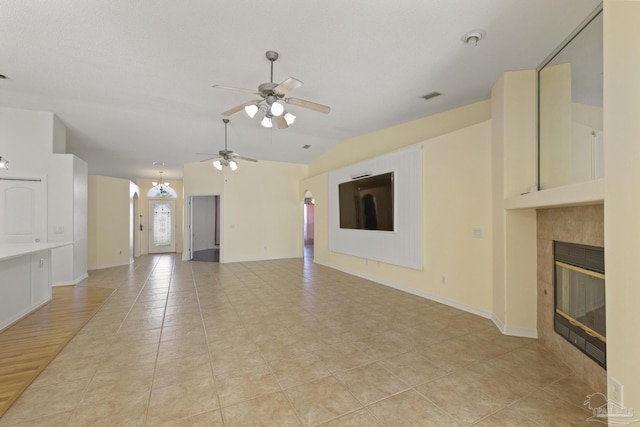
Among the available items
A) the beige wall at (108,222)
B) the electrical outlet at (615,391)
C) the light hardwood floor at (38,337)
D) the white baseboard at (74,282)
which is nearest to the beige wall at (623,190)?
the electrical outlet at (615,391)

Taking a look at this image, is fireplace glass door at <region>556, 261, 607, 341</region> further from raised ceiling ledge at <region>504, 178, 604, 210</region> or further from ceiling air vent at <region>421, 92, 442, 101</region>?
ceiling air vent at <region>421, 92, 442, 101</region>

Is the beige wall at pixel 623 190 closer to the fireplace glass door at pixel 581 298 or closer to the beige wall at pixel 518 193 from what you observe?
the fireplace glass door at pixel 581 298

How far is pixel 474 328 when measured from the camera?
315 centimetres

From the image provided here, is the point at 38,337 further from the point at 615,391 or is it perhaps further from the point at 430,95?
the point at 430,95

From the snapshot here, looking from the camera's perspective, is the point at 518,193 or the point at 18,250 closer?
the point at 518,193

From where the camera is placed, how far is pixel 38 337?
114 inches

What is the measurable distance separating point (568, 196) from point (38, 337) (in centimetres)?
518

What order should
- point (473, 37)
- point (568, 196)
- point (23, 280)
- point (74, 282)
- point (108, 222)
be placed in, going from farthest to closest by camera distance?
point (108, 222)
point (74, 282)
point (23, 280)
point (473, 37)
point (568, 196)

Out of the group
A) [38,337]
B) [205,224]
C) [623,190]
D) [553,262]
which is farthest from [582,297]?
[205,224]

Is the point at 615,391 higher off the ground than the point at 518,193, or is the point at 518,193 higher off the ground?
the point at 518,193

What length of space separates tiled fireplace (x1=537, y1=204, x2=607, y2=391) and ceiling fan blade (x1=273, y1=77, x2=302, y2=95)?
2.78 metres

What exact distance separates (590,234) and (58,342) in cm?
511

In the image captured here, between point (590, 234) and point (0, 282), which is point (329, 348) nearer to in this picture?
point (590, 234)

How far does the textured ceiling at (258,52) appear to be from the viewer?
90.0 inches
